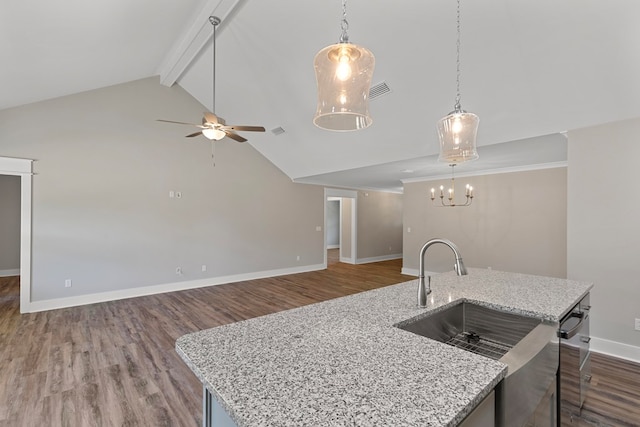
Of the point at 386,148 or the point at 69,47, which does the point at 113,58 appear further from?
the point at 386,148

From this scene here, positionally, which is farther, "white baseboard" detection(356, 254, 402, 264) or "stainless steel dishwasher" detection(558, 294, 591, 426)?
"white baseboard" detection(356, 254, 402, 264)

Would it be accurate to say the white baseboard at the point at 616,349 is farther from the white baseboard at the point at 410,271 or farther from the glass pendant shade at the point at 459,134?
the white baseboard at the point at 410,271

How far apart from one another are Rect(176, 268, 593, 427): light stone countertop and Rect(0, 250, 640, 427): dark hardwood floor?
4.57 feet

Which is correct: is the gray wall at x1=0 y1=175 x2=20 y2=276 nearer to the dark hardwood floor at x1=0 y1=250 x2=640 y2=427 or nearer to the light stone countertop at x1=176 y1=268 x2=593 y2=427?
the dark hardwood floor at x1=0 y1=250 x2=640 y2=427

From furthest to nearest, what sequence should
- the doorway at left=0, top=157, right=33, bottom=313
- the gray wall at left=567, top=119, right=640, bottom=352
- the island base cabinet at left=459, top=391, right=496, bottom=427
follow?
the doorway at left=0, top=157, right=33, bottom=313
the gray wall at left=567, top=119, right=640, bottom=352
the island base cabinet at left=459, top=391, right=496, bottom=427

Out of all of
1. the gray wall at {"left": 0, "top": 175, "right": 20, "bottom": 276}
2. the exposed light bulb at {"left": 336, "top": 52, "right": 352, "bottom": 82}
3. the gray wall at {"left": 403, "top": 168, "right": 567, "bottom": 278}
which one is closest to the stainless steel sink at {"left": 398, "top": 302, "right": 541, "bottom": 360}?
the exposed light bulb at {"left": 336, "top": 52, "right": 352, "bottom": 82}

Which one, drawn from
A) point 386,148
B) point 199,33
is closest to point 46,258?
point 199,33

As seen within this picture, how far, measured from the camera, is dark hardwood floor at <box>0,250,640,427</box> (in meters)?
2.10

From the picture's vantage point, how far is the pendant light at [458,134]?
87.4 inches

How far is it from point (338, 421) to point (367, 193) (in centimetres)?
844

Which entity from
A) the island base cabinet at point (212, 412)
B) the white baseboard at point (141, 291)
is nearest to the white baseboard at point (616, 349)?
the island base cabinet at point (212, 412)

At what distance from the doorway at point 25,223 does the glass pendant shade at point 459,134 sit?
18.7 ft

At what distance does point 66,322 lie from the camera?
153 inches

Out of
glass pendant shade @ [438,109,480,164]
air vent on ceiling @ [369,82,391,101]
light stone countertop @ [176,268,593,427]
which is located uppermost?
air vent on ceiling @ [369,82,391,101]
